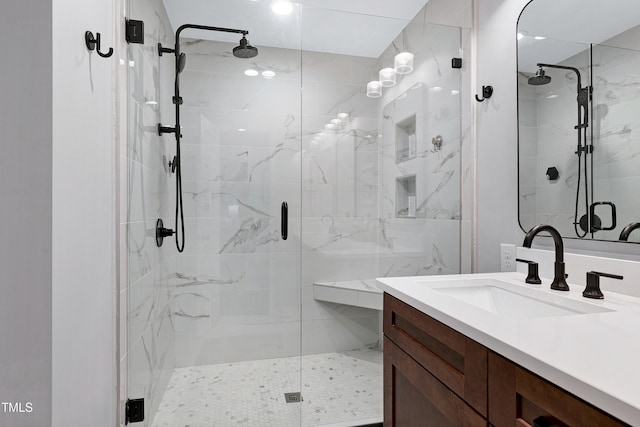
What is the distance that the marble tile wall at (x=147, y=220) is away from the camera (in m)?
1.55

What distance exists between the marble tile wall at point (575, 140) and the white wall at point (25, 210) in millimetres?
1731

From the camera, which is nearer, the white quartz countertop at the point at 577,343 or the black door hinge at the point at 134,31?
the white quartz countertop at the point at 577,343

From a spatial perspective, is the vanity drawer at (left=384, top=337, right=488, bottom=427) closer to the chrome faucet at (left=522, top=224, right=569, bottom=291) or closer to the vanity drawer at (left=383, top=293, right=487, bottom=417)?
the vanity drawer at (left=383, top=293, right=487, bottom=417)

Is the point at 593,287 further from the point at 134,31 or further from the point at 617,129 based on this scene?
the point at 134,31

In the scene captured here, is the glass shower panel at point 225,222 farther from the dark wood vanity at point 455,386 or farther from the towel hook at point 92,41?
the dark wood vanity at point 455,386

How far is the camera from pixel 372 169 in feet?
6.79

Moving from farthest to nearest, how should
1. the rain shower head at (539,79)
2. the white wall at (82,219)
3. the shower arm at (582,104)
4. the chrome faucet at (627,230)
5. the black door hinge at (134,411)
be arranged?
the black door hinge at (134,411)
the rain shower head at (539,79)
the shower arm at (582,104)
the chrome faucet at (627,230)
the white wall at (82,219)

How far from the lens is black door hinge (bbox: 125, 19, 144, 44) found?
1526mm

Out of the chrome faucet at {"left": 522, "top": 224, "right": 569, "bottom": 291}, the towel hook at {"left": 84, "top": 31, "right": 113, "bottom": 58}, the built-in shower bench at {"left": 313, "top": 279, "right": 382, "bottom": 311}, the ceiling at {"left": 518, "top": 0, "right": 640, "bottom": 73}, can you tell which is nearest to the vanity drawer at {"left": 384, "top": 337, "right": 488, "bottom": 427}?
the chrome faucet at {"left": 522, "top": 224, "right": 569, "bottom": 291}

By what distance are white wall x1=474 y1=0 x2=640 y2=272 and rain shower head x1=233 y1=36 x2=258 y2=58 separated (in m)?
1.24

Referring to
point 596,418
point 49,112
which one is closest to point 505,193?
point 596,418

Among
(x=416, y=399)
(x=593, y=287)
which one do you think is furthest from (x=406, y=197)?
(x=416, y=399)

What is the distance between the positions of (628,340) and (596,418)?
0.30 m

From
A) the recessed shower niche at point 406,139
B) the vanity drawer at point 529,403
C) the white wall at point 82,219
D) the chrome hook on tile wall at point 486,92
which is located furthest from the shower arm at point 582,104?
the white wall at point 82,219
